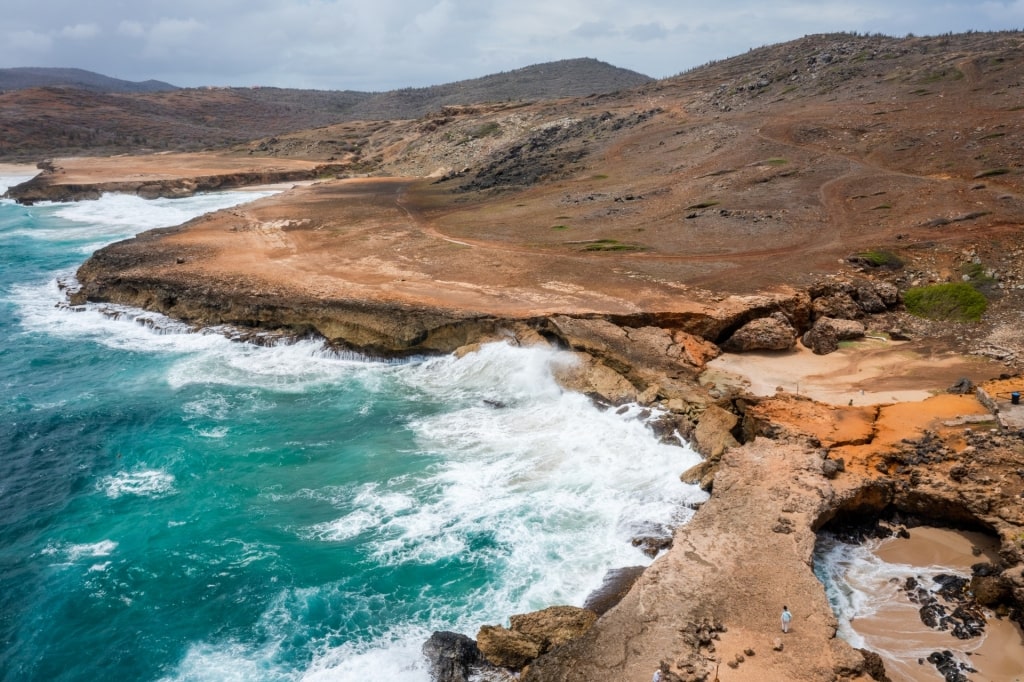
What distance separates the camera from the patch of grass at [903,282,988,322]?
22.3 metres

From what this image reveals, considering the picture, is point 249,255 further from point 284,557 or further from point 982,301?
point 982,301

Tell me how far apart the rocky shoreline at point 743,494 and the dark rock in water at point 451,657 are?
0.9 inches

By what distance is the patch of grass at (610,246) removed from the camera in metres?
31.1

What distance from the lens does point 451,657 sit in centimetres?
1125

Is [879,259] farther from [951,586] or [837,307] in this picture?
[951,586]

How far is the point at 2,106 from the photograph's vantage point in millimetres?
104375

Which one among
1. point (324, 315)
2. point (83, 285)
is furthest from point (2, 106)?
point (324, 315)

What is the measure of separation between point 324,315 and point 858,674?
2147 cm

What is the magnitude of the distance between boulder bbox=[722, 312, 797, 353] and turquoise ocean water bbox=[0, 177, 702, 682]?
5358 millimetres

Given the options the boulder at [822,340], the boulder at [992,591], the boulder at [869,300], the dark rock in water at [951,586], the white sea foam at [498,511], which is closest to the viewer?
the boulder at [992,591]

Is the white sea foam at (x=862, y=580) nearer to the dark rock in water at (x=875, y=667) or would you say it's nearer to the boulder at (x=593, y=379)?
the dark rock in water at (x=875, y=667)

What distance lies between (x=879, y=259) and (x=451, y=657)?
75.0 ft

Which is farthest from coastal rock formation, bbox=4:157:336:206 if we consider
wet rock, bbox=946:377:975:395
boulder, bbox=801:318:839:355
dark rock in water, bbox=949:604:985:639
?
dark rock in water, bbox=949:604:985:639

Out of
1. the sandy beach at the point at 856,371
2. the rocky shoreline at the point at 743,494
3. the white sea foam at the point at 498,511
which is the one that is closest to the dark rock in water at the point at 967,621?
the rocky shoreline at the point at 743,494
